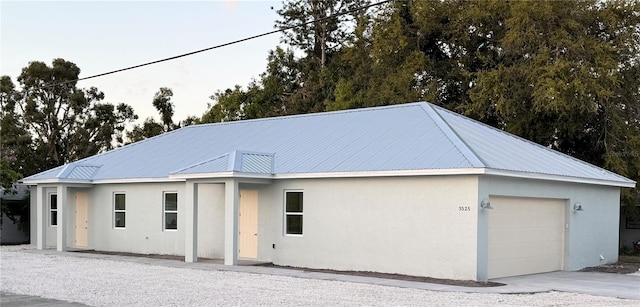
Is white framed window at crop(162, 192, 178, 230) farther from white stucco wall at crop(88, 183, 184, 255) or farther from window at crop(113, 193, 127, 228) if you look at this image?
window at crop(113, 193, 127, 228)

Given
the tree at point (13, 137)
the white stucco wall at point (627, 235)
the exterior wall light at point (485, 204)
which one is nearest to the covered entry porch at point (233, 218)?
the exterior wall light at point (485, 204)

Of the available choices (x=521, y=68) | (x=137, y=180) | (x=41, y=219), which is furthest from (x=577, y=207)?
(x=41, y=219)

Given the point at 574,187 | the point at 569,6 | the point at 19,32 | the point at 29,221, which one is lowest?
the point at 29,221

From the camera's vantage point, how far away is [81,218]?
25516 millimetres

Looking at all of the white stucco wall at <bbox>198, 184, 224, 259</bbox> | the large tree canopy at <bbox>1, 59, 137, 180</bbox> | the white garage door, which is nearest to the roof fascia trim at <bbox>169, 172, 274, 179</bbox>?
the white stucco wall at <bbox>198, 184, 224, 259</bbox>

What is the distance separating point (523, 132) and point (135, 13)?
15.8 meters

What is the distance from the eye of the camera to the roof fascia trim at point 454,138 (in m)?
15.5

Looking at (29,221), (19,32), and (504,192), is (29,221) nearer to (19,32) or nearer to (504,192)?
(19,32)

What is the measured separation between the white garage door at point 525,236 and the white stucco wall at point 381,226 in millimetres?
1104

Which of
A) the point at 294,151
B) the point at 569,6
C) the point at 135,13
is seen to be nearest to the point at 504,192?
the point at 294,151

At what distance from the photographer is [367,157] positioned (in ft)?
59.1

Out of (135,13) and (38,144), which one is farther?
(38,144)

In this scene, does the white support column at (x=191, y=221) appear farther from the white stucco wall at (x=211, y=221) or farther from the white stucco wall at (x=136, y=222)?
the white stucco wall at (x=136, y=222)

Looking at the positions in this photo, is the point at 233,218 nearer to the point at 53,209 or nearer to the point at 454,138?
the point at 454,138
